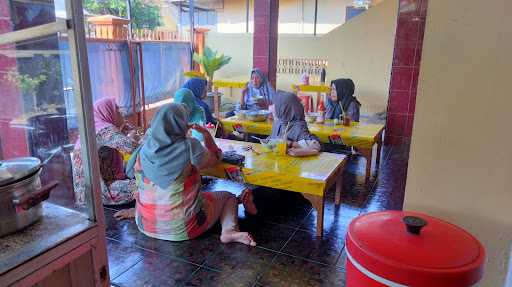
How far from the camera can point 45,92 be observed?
1.75 m

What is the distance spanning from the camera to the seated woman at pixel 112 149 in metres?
3.63

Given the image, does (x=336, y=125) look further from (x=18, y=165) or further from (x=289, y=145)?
(x=18, y=165)

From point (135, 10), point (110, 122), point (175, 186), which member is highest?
point (135, 10)

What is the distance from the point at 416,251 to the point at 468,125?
0.68 m

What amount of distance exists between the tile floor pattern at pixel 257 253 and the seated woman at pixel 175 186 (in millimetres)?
119

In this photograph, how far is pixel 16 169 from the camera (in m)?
1.41

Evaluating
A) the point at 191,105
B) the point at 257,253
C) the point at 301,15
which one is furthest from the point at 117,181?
the point at 301,15

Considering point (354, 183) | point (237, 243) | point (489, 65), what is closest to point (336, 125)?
point (354, 183)

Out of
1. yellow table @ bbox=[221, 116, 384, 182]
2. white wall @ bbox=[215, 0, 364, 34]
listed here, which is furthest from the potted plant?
white wall @ bbox=[215, 0, 364, 34]

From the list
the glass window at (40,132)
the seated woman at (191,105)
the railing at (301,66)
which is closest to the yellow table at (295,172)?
the seated woman at (191,105)

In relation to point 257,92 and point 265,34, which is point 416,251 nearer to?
point 257,92

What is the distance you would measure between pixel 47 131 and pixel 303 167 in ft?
6.64

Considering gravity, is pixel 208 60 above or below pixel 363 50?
below

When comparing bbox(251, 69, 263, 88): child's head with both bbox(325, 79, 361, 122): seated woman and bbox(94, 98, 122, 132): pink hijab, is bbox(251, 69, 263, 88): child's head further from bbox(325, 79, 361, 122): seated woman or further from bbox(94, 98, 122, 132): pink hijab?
bbox(94, 98, 122, 132): pink hijab
